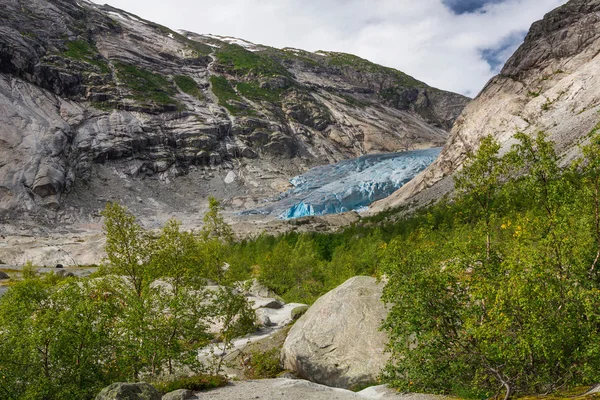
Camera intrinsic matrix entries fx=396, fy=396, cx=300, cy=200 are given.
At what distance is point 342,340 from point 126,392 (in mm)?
9801

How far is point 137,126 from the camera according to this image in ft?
419

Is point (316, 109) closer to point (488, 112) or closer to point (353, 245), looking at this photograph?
point (488, 112)

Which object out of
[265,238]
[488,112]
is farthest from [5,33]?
[488,112]

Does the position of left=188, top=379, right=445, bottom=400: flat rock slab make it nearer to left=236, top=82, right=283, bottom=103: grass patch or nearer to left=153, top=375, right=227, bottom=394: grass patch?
left=153, top=375, right=227, bottom=394: grass patch

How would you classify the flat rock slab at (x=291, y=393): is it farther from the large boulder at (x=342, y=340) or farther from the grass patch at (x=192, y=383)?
the large boulder at (x=342, y=340)

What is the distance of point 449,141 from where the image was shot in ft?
333

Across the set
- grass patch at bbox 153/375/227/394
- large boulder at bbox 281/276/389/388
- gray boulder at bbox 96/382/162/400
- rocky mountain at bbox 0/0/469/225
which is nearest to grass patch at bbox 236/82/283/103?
rocky mountain at bbox 0/0/469/225

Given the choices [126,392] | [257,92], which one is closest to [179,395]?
[126,392]

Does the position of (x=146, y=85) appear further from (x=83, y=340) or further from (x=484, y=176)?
(x=484, y=176)

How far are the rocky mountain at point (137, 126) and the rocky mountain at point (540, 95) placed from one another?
53.4 m

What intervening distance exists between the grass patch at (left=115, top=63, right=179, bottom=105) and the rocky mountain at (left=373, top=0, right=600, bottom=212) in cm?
8968

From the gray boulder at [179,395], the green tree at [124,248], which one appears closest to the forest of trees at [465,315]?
the gray boulder at [179,395]

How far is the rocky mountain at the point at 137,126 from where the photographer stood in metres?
99.4

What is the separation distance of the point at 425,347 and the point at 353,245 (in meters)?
48.4
